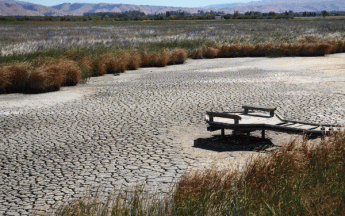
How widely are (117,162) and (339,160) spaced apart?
3.42 metres

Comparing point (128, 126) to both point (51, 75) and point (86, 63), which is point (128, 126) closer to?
point (51, 75)

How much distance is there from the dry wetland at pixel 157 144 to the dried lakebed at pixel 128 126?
3 centimetres

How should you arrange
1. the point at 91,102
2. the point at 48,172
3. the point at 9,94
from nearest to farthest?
1. the point at 48,172
2. the point at 91,102
3. the point at 9,94

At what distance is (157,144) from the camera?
7.92 metres

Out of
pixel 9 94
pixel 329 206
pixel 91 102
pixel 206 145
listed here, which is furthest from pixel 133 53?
pixel 329 206

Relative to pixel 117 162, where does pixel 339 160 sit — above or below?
above

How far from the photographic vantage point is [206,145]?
25.7 feet

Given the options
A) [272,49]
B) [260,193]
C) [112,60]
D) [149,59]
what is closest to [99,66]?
[112,60]

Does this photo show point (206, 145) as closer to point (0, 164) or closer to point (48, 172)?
point (48, 172)

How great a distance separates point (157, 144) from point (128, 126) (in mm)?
1680

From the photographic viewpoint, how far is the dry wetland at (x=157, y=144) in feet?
14.6

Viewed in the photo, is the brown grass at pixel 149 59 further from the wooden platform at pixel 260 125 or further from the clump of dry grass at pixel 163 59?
the wooden platform at pixel 260 125

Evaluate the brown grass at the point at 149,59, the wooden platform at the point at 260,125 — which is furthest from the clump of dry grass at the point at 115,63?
the wooden platform at the point at 260,125

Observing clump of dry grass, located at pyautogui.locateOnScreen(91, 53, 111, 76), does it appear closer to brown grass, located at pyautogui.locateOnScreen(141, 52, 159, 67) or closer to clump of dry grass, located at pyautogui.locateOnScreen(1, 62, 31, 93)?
brown grass, located at pyautogui.locateOnScreen(141, 52, 159, 67)
